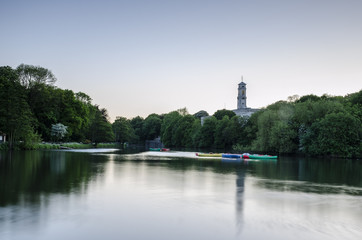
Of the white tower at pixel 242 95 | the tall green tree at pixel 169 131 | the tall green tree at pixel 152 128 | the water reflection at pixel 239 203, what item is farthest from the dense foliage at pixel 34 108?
the tall green tree at pixel 152 128

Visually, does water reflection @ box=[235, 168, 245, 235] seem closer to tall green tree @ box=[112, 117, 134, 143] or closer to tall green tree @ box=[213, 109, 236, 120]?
tall green tree @ box=[213, 109, 236, 120]

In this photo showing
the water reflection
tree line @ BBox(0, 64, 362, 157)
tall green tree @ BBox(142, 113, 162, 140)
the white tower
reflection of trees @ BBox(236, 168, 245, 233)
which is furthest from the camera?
tall green tree @ BBox(142, 113, 162, 140)

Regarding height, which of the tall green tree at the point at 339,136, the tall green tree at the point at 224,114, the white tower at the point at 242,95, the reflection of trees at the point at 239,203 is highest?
the white tower at the point at 242,95

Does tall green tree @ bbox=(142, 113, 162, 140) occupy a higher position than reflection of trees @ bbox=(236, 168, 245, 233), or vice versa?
tall green tree @ bbox=(142, 113, 162, 140)

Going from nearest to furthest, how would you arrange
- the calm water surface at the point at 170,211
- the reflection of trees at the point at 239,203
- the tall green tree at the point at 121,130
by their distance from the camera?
the calm water surface at the point at 170,211 < the reflection of trees at the point at 239,203 < the tall green tree at the point at 121,130

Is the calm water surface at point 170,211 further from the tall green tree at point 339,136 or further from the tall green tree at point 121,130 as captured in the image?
the tall green tree at point 121,130

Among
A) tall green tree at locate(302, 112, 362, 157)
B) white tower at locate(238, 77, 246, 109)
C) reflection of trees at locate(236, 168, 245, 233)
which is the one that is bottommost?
reflection of trees at locate(236, 168, 245, 233)

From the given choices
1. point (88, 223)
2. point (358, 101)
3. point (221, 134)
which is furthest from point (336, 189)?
point (221, 134)

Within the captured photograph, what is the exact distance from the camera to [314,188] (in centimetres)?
1922

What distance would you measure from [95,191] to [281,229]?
932 cm

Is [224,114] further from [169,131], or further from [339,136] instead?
[339,136]

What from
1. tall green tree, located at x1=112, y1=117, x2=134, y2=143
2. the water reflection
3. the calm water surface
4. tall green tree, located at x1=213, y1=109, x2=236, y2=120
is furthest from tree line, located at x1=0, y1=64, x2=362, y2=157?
tall green tree, located at x1=112, y1=117, x2=134, y2=143

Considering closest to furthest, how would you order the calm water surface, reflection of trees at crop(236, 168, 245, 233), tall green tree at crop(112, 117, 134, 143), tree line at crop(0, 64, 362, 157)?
the calm water surface < reflection of trees at crop(236, 168, 245, 233) < tree line at crop(0, 64, 362, 157) < tall green tree at crop(112, 117, 134, 143)

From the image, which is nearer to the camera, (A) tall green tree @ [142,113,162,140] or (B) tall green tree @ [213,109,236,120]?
(B) tall green tree @ [213,109,236,120]
